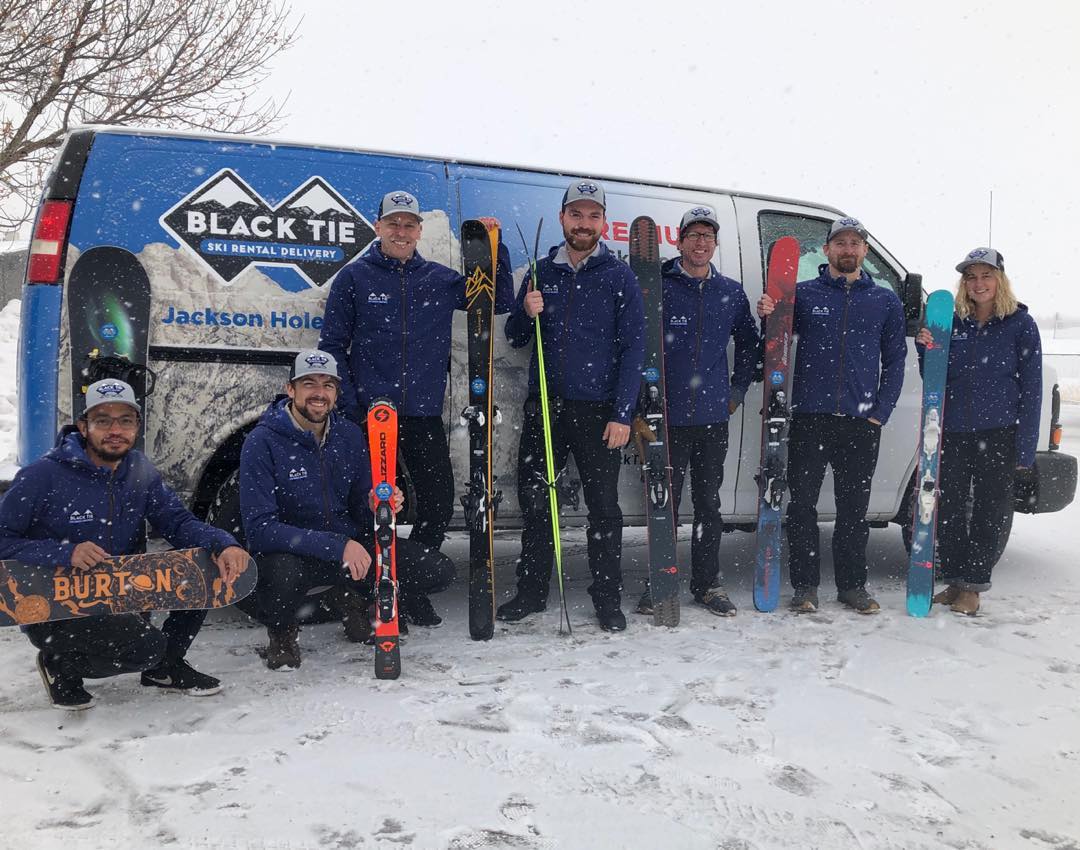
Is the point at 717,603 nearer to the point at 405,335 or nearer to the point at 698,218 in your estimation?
the point at 698,218

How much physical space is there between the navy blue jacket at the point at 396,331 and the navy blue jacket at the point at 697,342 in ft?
Result: 3.06

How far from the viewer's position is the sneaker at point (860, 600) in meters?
4.32

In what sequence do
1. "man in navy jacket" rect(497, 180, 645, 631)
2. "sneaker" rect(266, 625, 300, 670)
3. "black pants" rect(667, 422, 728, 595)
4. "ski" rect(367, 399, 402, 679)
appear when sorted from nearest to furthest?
"ski" rect(367, 399, 402, 679), "sneaker" rect(266, 625, 300, 670), "man in navy jacket" rect(497, 180, 645, 631), "black pants" rect(667, 422, 728, 595)

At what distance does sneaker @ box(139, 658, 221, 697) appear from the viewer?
311 cm

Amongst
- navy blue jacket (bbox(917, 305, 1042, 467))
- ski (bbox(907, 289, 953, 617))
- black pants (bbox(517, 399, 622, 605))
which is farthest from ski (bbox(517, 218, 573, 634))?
navy blue jacket (bbox(917, 305, 1042, 467))

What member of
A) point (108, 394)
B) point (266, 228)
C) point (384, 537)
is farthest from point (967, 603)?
point (108, 394)

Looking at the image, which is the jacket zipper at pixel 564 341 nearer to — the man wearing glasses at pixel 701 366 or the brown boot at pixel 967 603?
the man wearing glasses at pixel 701 366

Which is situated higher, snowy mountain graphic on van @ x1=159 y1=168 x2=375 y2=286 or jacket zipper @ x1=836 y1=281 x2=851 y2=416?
snowy mountain graphic on van @ x1=159 y1=168 x2=375 y2=286

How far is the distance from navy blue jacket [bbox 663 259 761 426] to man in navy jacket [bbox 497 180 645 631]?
0.29 m

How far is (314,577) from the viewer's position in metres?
3.39

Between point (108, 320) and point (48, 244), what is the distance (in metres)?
0.36

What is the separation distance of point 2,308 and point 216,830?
1816 centimetres

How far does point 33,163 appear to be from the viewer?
1073 centimetres

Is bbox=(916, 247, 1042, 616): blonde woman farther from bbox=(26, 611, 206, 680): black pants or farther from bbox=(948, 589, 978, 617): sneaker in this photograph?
bbox=(26, 611, 206, 680): black pants
